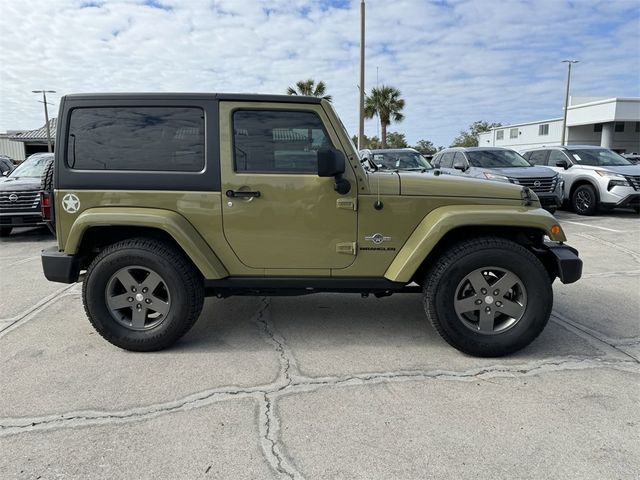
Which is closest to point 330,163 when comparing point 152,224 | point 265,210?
point 265,210

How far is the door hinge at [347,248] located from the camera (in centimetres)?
344

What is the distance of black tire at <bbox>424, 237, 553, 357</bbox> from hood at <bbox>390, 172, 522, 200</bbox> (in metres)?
0.36

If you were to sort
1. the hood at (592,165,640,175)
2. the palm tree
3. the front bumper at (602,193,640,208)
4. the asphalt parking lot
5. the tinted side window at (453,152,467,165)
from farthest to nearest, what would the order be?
the palm tree
the tinted side window at (453,152,467,165)
the hood at (592,165,640,175)
the front bumper at (602,193,640,208)
the asphalt parking lot

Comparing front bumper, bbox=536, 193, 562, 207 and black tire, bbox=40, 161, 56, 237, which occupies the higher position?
black tire, bbox=40, 161, 56, 237

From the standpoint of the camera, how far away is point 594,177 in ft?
34.9

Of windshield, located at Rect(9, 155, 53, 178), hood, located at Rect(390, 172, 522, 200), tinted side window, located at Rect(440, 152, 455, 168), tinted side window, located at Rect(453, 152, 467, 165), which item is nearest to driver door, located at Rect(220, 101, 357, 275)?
hood, located at Rect(390, 172, 522, 200)

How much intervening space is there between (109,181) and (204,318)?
1594mm

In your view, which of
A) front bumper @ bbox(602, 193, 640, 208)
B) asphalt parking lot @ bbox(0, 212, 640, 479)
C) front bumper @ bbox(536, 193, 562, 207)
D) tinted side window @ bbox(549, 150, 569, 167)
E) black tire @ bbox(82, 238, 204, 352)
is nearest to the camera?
asphalt parking lot @ bbox(0, 212, 640, 479)

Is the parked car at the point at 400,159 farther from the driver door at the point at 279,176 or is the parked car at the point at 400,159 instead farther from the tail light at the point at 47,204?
the tail light at the point at 47,204

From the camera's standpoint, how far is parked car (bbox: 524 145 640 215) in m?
10.2

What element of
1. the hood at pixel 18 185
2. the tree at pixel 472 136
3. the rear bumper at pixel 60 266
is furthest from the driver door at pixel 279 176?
the tree at pixel 472 136

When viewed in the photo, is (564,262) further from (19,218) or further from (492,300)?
(19,218)

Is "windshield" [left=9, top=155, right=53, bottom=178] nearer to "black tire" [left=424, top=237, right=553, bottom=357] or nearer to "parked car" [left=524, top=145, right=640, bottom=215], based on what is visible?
"black tire" [left=424, top=237, right=553, bottom=357]

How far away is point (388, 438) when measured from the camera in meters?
2.47
